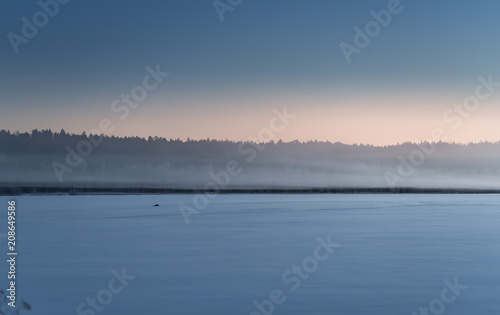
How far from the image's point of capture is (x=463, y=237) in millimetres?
34719

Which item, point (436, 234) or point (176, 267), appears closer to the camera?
point (176, 267)

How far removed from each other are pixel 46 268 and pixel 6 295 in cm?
562

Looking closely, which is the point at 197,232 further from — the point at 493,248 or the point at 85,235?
the point at 493,248

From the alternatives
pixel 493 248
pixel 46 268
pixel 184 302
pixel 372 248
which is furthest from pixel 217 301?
pixel 493 248
